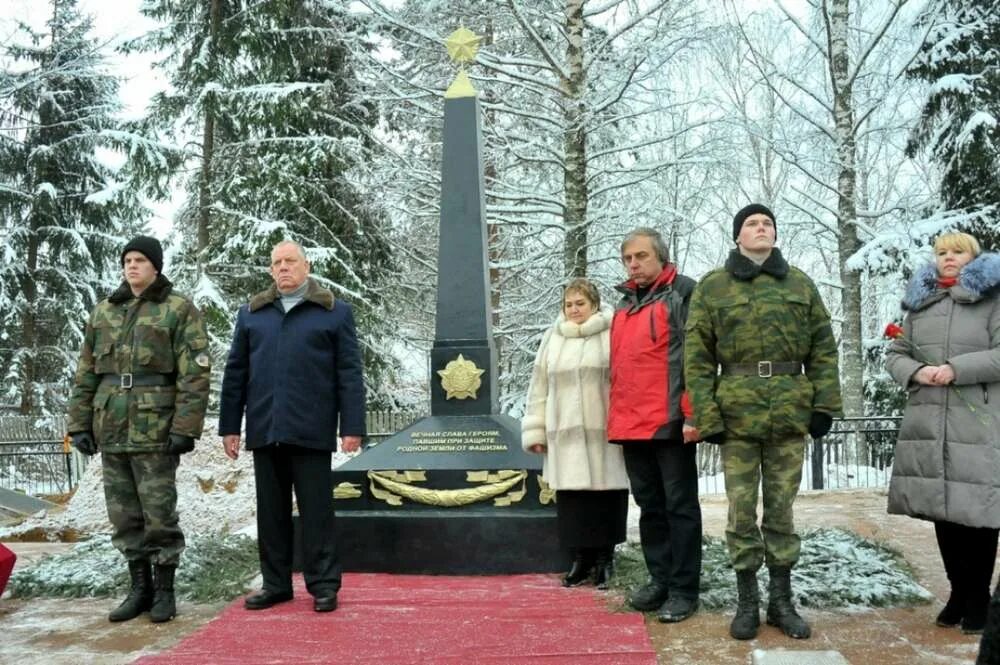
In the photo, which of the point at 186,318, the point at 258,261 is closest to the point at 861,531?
the point at 186,318

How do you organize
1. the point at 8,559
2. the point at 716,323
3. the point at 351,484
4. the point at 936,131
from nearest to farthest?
1. the point at 716,323
2. the point at 8,559
3. the point at 351,484
4. the point at 936,131

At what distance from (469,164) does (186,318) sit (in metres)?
2.74

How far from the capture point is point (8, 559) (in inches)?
191

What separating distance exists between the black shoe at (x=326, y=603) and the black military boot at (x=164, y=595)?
716mm

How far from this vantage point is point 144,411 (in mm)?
4785

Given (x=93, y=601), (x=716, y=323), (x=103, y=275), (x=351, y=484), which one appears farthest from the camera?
(x=103, y=275)

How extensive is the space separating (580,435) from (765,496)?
1.24 m

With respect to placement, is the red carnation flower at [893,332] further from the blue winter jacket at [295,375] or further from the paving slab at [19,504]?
the paving slab at [19,504]

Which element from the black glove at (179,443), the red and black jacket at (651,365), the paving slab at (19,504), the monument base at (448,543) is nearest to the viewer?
the red and black jacket at (651,365)

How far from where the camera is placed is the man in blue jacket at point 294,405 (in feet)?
16.3

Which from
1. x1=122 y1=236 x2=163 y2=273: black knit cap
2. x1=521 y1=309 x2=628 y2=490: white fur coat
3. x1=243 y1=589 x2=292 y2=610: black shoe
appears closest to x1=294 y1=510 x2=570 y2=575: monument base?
x1=521 y1=309 x2=628 y2=490: white fur coat

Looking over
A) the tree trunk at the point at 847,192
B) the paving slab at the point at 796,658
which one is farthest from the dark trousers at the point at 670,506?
the tree trunk at the point at 847,192

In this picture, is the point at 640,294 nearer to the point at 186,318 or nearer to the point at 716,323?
the point at 716,323

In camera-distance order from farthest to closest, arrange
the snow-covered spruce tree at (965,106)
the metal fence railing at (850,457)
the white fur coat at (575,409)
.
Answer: the metal fence railing at (850,457) < the snow-covered spruce tree at (965,106) < the white fur coat at (575,409)
